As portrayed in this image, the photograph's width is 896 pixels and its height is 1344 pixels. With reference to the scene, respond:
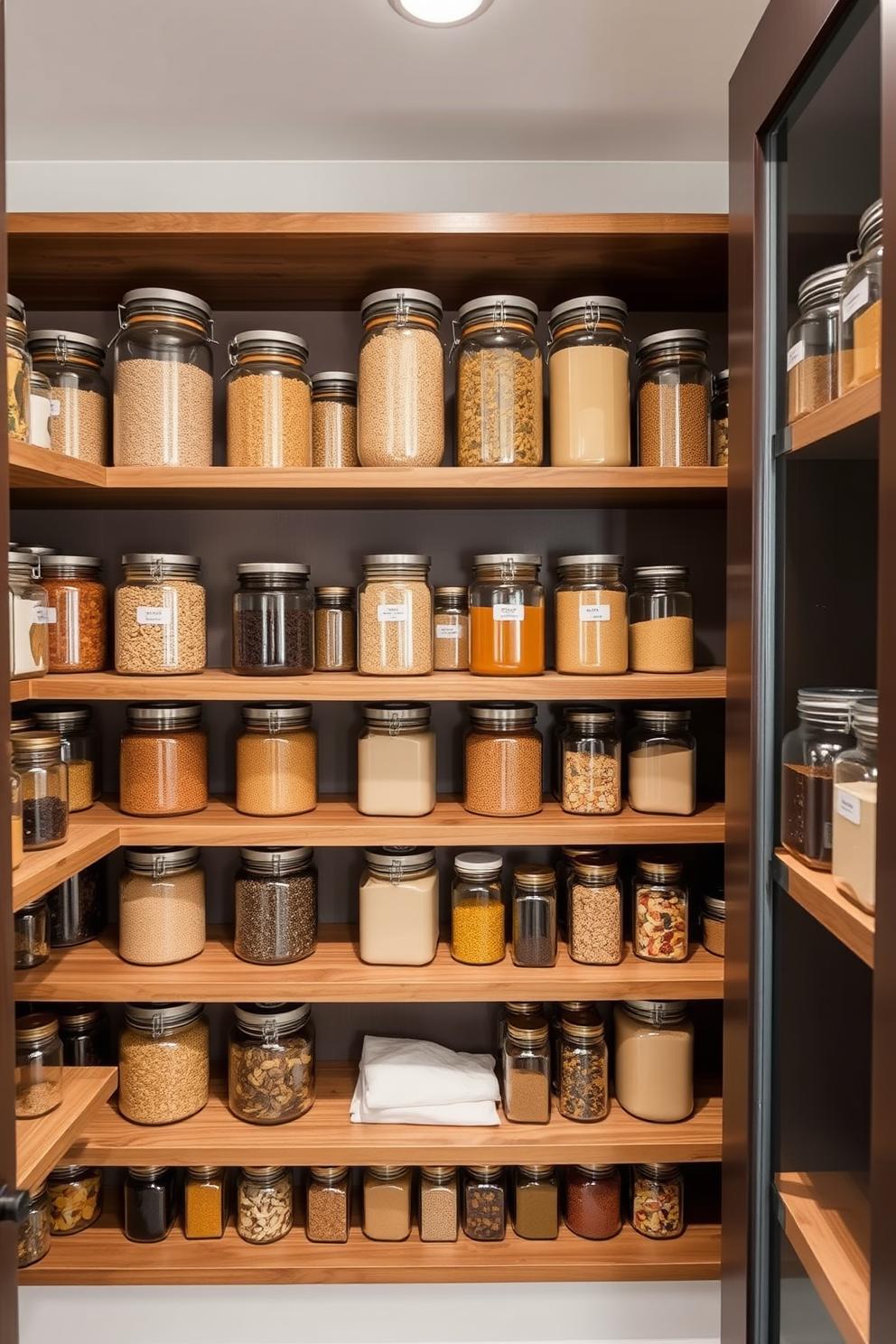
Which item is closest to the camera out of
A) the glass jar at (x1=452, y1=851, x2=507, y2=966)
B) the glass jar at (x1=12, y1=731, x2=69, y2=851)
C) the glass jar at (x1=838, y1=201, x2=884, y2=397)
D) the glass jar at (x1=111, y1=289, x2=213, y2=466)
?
the glass jar at (x1=838, y1=201, x2=884, y2=397)

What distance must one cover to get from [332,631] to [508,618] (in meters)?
0.29

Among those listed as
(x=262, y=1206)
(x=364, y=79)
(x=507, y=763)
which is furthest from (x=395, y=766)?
(x=364, y=79)

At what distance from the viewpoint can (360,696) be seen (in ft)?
4.45

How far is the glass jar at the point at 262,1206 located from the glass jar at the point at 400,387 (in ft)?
3.90

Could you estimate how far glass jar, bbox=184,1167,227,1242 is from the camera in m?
1.50

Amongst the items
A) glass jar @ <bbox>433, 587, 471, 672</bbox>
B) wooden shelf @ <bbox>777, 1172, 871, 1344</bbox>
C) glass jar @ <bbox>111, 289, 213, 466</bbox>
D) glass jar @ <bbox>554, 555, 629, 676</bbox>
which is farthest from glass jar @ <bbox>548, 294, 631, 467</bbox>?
wooden shelf @ <bbox>777, 1172, 871, 1344</bbox>

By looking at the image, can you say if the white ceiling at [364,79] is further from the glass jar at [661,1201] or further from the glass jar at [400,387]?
the glass jar at [661,1201]

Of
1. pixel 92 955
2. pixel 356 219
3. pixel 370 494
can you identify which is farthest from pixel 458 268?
pixel 92 955

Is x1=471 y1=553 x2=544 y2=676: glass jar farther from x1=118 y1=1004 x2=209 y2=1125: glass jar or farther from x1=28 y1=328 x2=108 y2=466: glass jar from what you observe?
x1=118 y1=1004 x2=209 y2=1125: glass jar

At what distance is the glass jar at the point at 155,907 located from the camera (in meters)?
1.43

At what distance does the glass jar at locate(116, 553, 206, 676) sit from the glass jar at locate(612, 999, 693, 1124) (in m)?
0.91

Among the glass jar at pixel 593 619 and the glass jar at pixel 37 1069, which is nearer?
the glass jar at pixel 37 1069

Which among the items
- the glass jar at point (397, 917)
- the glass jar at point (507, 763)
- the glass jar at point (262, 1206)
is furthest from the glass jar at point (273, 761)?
the glass jar at point (262, 1206)

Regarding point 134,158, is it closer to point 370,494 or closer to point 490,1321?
point 370,494
